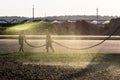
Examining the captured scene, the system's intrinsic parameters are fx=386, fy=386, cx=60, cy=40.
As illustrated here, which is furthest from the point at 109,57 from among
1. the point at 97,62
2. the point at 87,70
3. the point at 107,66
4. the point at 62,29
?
the point at 62,29

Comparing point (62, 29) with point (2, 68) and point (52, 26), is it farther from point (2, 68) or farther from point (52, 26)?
point (2, 68)

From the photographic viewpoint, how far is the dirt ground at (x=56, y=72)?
46.7 feet

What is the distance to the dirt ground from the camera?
14.2m

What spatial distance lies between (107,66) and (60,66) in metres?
2.10

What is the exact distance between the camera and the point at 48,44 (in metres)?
24.6

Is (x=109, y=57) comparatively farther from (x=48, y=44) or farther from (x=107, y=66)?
(x=48, y=44)

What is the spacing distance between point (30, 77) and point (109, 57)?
24.6 ft

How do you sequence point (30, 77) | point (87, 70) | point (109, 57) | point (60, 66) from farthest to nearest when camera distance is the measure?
point (109, 57) → point (60, 66) → point (87, 70) → point (30, 77)

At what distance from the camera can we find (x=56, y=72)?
1531 centimetres

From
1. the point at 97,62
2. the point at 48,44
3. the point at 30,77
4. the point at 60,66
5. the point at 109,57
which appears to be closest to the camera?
the point at 30,77

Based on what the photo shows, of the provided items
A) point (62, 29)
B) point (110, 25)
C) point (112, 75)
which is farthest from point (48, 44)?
point (110, 25)

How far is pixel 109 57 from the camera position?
20.7 metres

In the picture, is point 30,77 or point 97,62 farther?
point 97,62

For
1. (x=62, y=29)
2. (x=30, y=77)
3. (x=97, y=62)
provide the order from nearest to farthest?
(x=30, y=77), (x=97, y=62), (x=62, y=29)
